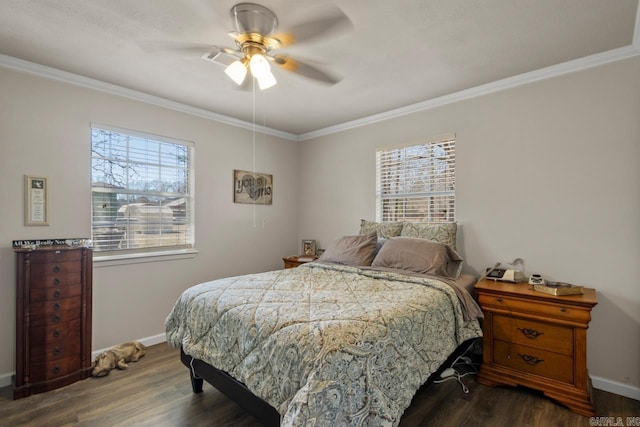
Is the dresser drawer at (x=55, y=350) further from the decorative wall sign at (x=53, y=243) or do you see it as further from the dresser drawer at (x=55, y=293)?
the decorative wall sign at (x=53, y=243)

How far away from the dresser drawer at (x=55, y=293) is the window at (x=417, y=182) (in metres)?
Result: 2.95

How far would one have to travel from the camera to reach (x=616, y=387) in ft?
7.54

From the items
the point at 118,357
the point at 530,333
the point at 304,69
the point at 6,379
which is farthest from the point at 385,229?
the point at 6,379

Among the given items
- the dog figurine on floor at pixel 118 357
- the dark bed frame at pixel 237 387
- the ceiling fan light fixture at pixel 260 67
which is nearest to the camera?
the dark bed frame at pixel 237 387

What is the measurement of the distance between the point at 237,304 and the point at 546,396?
2.20 m

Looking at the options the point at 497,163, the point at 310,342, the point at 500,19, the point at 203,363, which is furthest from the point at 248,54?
the point at 497,163

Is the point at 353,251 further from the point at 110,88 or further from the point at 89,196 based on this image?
the point at 110,88

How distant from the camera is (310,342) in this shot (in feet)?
4.60

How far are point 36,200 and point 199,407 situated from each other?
6.79ft

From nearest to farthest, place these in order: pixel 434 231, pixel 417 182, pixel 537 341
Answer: pixel 537 341, pixel 434 231, pixel 417 182

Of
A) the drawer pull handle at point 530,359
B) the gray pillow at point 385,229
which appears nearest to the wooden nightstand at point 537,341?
the drawer pull handle at point 530,359

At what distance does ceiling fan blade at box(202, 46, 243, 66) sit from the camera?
82.7 inches

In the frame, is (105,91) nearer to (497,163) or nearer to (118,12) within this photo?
(118,12)

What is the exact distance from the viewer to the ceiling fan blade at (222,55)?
2100mm
